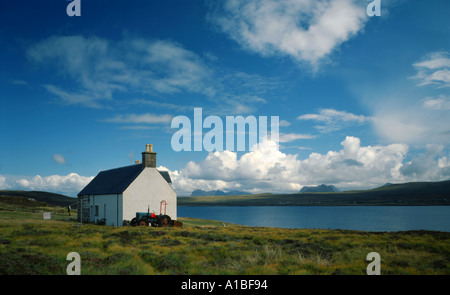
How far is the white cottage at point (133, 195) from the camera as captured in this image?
121 feet

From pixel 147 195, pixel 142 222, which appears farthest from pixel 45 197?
pixel 142 222

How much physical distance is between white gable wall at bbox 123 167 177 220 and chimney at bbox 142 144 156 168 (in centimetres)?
64

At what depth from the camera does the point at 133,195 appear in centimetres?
3712

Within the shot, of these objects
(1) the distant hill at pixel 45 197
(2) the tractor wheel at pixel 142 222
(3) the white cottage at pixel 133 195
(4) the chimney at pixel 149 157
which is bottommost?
(1) the distant hill at pixel 45 197

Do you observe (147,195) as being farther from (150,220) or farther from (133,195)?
(150,220)

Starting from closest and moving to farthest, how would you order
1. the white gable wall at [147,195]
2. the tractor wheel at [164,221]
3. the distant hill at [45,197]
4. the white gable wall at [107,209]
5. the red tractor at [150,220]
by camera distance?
the red tractor at [150,220] → the tractor wheel at [164,221] → the white gable wall at [147,195] → the white gable wall at [107,209] → the distant hill at [45,197]

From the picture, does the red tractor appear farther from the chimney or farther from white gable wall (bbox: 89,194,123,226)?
the chimney

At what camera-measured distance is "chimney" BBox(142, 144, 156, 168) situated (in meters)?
38.9

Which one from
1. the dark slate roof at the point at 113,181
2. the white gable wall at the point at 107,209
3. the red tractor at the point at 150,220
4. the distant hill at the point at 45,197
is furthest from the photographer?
the distant hill at the point at 45,197

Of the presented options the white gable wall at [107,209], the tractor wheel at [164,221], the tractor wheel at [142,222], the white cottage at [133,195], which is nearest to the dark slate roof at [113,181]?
the white cottage at [133,195]

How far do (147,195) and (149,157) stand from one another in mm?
4759

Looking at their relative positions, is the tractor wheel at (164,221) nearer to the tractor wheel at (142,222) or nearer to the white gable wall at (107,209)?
the tractor wheel at (142,222)
